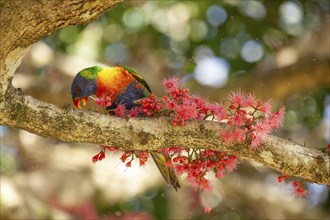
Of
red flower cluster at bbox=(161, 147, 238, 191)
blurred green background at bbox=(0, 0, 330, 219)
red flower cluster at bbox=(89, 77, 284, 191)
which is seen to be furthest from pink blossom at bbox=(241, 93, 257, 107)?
blurred green background at bbox=(0, 0, 330, 219)

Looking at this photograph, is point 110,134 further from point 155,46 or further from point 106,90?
point 155,46

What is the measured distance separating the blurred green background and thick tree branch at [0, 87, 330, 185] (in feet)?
8.49

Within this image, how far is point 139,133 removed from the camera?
2891mm

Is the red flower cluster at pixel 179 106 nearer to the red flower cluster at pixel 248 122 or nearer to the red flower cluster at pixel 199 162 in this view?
the red flower cluster at pixel 248 122

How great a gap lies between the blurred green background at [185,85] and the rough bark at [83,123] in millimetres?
2601

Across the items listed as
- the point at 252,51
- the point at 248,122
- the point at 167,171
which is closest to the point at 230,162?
the point at 248,122

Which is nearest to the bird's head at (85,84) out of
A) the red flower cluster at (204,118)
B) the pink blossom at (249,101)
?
the red flower cluster at (204,118)

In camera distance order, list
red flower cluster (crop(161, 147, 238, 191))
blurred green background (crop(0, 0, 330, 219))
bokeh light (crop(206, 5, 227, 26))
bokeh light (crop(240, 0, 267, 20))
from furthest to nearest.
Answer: bokeh light (crop(206, 5, 227, 26)) → bokeh light (crop(240, 0, 267, 20)) → blurred green background (crop(0, 0, 330, 219)) → red flower cluster (crop(161, 147, 238, 191))

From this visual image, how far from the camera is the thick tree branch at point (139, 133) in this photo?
9.19ft

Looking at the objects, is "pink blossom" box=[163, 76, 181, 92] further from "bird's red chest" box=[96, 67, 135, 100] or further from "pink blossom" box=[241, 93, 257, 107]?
"bird's red chest" box=[96, 67, 135, 100]

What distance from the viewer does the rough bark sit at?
2.56m

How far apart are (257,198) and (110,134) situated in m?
3.81

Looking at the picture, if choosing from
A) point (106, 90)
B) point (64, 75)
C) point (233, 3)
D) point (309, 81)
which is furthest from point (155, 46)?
point (106, 90)

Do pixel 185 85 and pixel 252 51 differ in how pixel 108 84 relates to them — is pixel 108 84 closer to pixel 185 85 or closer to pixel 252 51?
pixel 185 85
